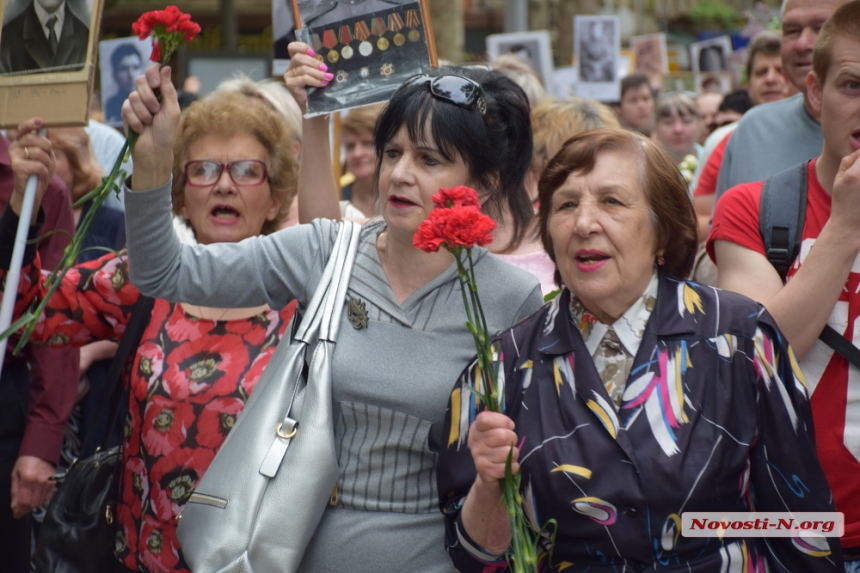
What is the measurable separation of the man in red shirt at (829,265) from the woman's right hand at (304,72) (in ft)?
4.05

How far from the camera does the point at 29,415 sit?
3.52 meters

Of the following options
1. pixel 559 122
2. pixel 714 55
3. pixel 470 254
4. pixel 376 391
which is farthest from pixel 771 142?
pixel 714 55

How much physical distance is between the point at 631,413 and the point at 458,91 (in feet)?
3.21

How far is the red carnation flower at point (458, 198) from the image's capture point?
2.04m

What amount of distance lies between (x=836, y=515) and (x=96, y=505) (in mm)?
2111

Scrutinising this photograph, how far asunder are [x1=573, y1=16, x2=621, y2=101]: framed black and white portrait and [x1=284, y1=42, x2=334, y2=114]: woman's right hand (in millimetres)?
7189

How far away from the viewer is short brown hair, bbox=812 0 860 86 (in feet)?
8.79

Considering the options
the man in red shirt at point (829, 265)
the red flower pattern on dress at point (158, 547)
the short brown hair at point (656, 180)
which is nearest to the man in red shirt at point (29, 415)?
the red flower pattern on dress at point (158, 547)

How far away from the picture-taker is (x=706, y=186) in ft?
15.0

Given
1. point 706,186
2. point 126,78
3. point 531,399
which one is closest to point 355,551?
point 531,399

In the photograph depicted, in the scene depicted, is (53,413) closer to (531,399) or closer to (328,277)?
(328,277)

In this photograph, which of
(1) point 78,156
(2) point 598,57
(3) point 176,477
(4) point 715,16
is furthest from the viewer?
(4) point 715,16

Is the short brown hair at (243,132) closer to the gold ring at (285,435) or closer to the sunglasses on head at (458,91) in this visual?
the sunglasses on head at (458,91)

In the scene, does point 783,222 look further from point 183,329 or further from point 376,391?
point 183,329
